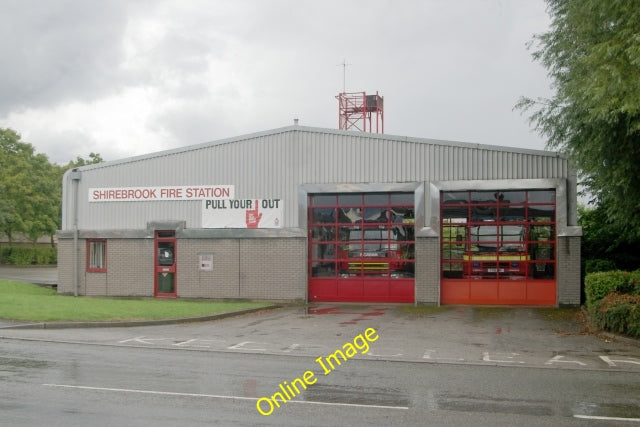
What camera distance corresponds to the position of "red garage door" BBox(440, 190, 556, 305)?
21.6m

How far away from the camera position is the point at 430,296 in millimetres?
22078

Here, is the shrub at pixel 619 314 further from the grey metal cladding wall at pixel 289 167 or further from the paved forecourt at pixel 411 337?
the grey metal cladding wall at pixel 289 167

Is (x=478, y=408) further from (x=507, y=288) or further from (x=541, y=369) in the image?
(x=507, y=288)

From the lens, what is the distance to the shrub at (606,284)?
17.4 metres

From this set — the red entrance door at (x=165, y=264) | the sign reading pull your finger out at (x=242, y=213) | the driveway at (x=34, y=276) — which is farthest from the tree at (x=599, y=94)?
the driveway at (x=34, y=276)

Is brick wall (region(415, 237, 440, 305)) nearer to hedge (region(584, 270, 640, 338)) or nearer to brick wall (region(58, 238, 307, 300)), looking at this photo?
brick wall (region(58, 238, 307, 300))

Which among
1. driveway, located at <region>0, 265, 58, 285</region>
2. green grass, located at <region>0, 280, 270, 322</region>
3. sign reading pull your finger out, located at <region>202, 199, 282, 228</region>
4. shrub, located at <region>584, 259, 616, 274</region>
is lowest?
driveway, located at <region>0, 265, 58, 285</region>

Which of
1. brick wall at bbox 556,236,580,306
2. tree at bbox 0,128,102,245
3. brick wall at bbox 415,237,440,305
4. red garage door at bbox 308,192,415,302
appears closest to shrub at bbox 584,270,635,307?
brick wall at bbox 556,236,580,306

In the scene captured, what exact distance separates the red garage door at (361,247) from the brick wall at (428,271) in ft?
1.42

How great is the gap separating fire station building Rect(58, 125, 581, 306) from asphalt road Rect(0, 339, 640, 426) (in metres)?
10.5

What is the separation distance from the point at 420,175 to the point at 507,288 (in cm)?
448

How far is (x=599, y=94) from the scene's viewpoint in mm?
12922

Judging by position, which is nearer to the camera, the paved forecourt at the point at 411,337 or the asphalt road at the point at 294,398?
the asphalt road at the point at 294,398

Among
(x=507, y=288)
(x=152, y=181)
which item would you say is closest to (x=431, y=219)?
(x=507, y=288)
